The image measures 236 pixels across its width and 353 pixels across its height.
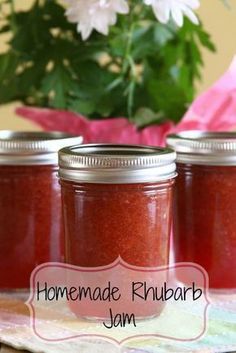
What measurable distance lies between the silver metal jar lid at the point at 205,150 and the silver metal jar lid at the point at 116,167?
52 mm

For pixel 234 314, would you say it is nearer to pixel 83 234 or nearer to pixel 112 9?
pixel 83 234

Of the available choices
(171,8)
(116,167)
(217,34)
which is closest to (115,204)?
(116,167)

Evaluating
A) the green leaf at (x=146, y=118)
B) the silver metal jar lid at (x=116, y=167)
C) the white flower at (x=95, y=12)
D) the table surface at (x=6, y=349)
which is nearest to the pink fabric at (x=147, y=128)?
the green leaf at (x=146, y=118)

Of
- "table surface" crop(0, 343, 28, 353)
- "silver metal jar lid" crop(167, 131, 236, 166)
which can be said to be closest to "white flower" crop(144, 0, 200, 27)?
"silver metal jar lid" crop(167, 131, 236, 166)

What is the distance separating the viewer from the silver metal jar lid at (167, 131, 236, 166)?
2.48 feet

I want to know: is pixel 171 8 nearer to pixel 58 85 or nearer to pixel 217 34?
pixel 58 85

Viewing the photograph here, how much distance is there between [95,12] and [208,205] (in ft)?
0.82

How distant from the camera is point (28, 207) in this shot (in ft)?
2.53

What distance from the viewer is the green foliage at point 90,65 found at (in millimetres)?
1014

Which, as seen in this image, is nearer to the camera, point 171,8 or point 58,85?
point 171,8

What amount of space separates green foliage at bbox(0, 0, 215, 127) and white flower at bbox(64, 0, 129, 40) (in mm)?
116

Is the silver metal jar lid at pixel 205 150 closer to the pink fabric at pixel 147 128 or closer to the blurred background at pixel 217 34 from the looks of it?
the pink fabric at pixel 147 128

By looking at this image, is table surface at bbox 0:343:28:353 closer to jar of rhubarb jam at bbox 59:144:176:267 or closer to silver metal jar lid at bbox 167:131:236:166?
jar of rhubarb jam at bbox 59:144:176:267

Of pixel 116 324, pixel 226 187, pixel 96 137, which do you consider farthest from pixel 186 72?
pixel 116 324
